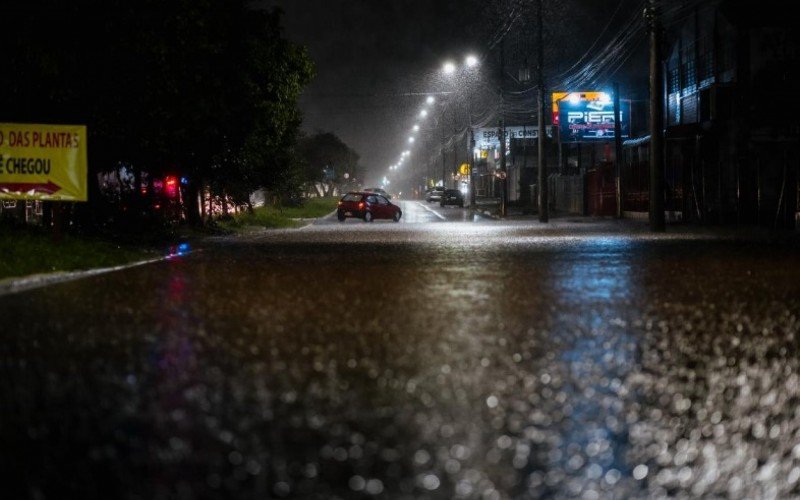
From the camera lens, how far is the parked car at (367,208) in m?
53.1

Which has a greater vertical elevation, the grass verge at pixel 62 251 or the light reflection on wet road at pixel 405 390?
the grass verge at pixel 62 251

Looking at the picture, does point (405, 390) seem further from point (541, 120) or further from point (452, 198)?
point (452, 198)

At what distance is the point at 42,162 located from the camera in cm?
2252

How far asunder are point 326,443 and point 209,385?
186 cm

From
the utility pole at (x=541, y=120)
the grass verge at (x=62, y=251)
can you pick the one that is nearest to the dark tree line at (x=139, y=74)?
the grass verge at (x=62, y=251)

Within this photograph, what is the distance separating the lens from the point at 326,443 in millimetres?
5480

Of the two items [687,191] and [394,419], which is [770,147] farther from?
[394,419]

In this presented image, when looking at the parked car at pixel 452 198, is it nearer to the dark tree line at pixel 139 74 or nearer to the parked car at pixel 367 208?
the parked car at pixel 367 208

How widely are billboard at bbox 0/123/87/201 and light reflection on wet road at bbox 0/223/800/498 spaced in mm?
9044

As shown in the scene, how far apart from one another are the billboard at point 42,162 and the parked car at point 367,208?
30.7 metres

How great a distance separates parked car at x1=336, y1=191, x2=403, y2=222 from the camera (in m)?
53.1

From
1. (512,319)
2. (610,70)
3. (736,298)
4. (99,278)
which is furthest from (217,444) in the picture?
(610,70)

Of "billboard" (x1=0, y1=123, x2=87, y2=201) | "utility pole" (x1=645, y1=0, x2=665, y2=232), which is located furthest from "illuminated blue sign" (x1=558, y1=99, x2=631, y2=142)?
"billboard" (x1=0, y1=123, x2=87, y2=201)

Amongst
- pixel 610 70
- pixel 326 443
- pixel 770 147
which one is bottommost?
pixel 326 443
